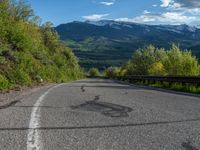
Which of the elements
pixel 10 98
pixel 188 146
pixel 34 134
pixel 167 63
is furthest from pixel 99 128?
pixel 167 63

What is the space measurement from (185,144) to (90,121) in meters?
2.71

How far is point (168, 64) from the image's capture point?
80.2 meters

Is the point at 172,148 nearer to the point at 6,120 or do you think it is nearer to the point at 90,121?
the point at 90,121

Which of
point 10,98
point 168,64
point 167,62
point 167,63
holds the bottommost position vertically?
point 168,64

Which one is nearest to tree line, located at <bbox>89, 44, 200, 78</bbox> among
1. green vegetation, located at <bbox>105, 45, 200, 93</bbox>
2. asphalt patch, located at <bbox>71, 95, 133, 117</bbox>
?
green vegetation, located at <bbox>105, 45, 200, 93</bbox>

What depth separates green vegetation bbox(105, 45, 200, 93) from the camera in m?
26.0

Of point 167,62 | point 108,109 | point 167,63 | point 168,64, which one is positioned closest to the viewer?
point 108,109

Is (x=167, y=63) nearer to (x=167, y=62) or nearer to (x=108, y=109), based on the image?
(x=167, y=62)

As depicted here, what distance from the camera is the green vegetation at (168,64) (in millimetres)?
26019

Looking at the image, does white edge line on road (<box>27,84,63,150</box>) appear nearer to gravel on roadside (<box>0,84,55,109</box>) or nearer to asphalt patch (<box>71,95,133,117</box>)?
asphalt patch (<box>71,95,133,117</box>)

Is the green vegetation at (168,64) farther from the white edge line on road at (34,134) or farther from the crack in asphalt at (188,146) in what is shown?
the crack in asphalt at (188,146)

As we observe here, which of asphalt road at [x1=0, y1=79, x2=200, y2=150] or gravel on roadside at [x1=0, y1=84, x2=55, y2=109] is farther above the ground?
asphalt road at [x1=0, y1=79, x2=200, y2=150]

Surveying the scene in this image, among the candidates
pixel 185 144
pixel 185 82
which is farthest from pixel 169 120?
pixel 185 82

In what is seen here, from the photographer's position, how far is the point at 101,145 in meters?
5.82
